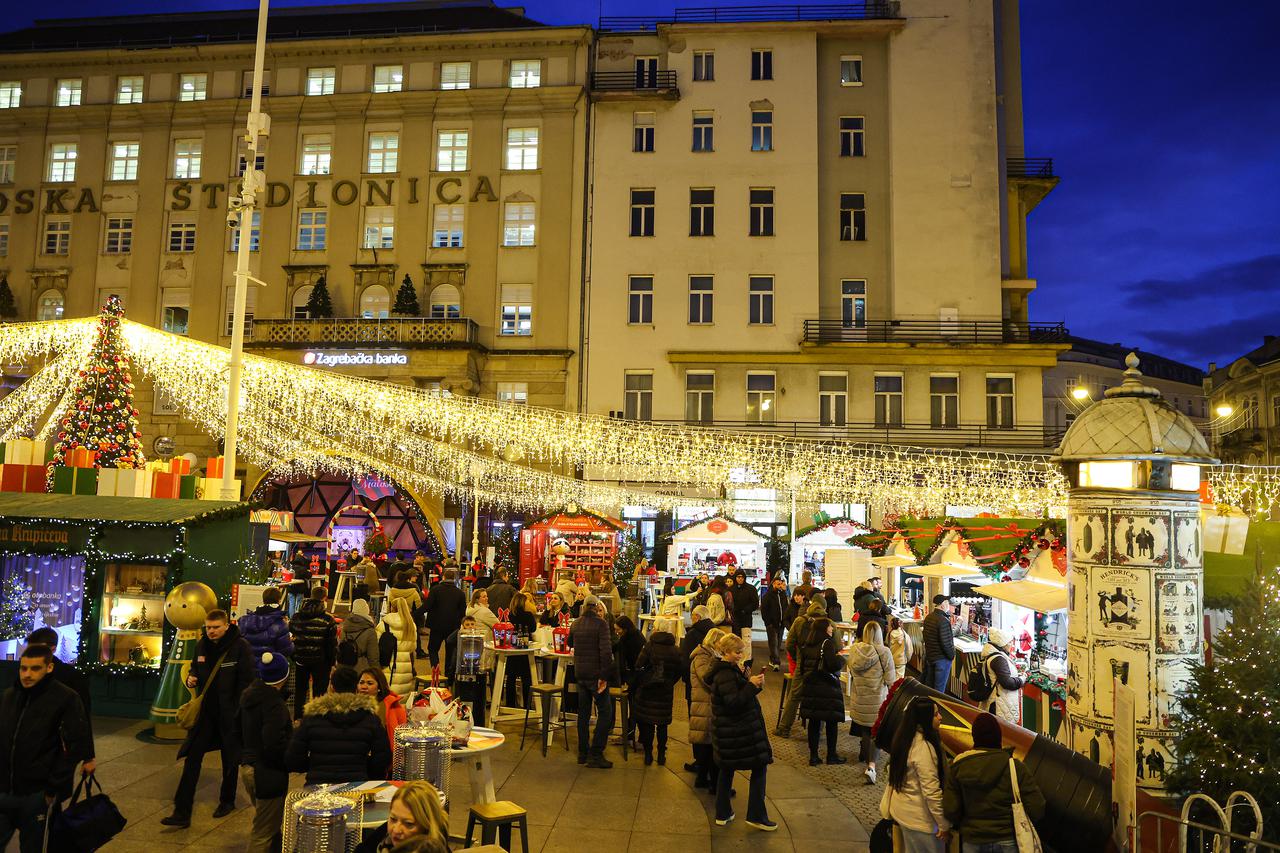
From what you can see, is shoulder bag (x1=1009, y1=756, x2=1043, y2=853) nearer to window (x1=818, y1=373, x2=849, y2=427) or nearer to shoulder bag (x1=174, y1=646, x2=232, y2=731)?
shoulder bag (x1=174, y1=646, x2=232, y2=731)

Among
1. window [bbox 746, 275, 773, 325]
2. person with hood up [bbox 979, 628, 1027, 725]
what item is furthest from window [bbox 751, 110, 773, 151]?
person with hood up [bbox 979, 628, 1027, 725]

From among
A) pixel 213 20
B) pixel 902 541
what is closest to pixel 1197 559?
pixel 902 541

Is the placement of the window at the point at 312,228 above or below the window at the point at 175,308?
above

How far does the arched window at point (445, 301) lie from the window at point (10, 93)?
17.3m

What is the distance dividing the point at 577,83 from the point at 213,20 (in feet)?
52.0

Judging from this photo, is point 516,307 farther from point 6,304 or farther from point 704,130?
point 6,304

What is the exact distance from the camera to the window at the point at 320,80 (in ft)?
104

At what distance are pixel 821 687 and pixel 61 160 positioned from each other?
34262 millimetres

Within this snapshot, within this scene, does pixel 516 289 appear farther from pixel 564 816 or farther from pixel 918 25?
pixel 564 816

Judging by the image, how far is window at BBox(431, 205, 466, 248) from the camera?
1210 inches

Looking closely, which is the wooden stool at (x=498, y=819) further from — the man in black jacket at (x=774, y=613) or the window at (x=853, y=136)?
the window at (x=853, y=136)

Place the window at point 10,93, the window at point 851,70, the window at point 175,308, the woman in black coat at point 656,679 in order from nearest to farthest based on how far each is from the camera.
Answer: the woman in black coat at point 656,679
the window at point 851,70
the window at point 175,308
the window at point 10,93

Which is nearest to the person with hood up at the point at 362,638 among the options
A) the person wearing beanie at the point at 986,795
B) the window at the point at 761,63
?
the person wearing beanie at the point at 986,795

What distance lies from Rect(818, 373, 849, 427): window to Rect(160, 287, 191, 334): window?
71.1 ft
